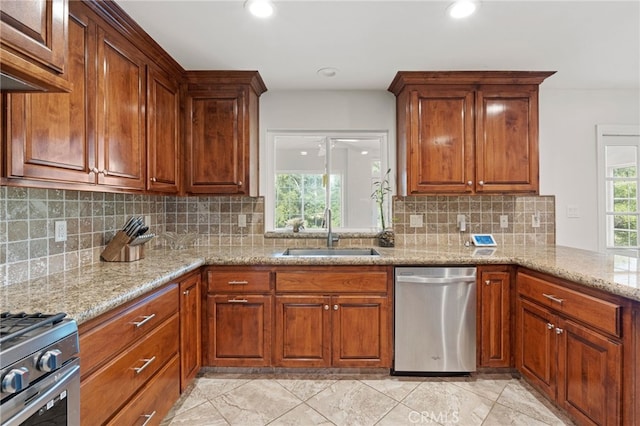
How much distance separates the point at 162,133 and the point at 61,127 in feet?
3.03

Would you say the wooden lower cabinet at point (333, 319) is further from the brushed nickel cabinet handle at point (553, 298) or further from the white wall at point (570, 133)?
the white wall at point (570, 133)

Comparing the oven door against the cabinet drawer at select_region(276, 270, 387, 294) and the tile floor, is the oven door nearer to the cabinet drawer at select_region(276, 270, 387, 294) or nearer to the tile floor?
the tile floor

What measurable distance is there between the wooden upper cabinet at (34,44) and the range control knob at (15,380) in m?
0.87

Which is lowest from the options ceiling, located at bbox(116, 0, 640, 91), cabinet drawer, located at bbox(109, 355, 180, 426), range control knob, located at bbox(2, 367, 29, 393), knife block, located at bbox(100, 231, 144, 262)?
cabinet drawer, located at bbox(109, 355, 180, 426)

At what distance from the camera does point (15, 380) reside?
32.8 inches

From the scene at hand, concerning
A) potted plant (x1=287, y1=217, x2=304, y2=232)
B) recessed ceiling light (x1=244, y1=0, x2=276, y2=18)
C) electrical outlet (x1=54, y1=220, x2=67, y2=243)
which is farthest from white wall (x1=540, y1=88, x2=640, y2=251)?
electrical outlet (x1=54, y1=220, x2=67, y2=243)

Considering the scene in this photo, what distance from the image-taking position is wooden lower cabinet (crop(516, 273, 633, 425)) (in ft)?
4.81

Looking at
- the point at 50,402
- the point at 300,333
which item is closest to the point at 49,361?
the point at 50,402

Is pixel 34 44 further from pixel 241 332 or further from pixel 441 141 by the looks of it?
pixel 441 141

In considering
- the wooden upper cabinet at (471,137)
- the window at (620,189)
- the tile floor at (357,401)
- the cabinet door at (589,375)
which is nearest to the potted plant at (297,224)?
the wooden upper cabinet at (471,137)

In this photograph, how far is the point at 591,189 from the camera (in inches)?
117

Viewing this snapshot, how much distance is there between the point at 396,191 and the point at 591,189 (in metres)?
1.82

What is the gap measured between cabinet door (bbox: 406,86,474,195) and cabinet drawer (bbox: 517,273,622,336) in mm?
912

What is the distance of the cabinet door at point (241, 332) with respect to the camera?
2293 mm
